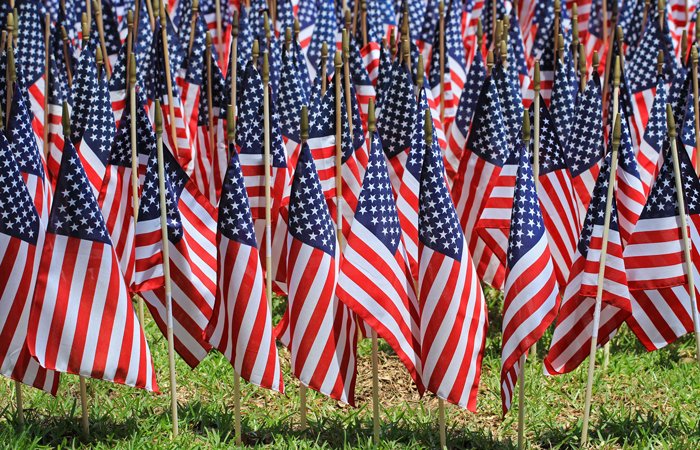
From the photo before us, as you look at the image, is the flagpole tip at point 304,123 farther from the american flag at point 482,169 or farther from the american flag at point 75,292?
the american flag at point 482,169

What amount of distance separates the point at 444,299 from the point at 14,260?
2.77m

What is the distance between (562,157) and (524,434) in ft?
7.01

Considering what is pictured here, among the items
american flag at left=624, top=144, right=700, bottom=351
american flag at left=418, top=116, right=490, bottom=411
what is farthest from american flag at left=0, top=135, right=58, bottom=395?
american flag at left=624, top=144, right=700, bottom=351

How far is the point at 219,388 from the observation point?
355 inches

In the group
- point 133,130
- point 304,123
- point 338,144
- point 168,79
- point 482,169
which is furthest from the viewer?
point 168,79

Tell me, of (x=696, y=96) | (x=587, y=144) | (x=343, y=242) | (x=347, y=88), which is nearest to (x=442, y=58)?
(x=587, y=144)

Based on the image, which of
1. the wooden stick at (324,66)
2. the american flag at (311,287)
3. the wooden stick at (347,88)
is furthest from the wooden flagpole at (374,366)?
the wooden stick at (324,66)

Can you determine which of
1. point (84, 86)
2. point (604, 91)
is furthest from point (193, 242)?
point (604, 91)

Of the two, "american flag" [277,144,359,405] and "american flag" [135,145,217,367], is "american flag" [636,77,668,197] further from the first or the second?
"american flag" [135,145,217,367]

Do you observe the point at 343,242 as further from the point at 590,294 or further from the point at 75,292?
the point at 75,292

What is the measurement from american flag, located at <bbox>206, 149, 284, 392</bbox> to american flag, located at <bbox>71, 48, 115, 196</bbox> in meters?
2.30

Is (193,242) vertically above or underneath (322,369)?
above

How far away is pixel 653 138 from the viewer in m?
10.2

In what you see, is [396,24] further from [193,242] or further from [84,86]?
[193,242]
